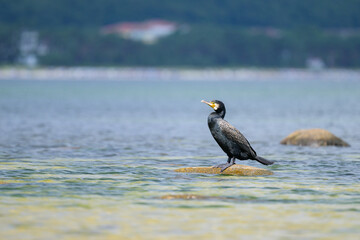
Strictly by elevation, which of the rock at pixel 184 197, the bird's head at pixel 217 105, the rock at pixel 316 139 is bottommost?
the rock at pixel 184 197

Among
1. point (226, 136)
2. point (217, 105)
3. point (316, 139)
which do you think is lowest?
point (316, 139)

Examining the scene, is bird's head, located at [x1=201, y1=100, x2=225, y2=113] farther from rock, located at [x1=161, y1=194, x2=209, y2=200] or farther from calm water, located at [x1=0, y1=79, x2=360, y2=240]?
rock, located at [x1=161, y1=194, x2=209, y2=200]

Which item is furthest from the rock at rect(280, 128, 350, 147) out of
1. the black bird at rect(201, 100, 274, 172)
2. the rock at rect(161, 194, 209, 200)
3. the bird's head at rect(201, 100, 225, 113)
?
the rock at rect(161, 194, 209, 200)

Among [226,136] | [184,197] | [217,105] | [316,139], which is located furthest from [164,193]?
[316,139]

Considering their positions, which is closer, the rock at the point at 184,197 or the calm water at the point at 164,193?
the calm water at the point at 164,193

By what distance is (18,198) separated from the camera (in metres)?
17.5

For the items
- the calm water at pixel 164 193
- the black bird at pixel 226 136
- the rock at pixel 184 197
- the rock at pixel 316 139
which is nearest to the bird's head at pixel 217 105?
the black bird at pixel 226 136

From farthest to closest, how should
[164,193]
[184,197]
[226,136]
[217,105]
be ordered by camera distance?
[217,105] → [226,136] → [164,193] → [184,197]

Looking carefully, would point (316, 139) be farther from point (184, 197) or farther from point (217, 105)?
point (184, 197)

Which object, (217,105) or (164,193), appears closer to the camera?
(164,193)

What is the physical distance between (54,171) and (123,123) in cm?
2759

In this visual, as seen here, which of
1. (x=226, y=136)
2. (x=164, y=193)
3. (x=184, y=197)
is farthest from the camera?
(x=226, y=136)

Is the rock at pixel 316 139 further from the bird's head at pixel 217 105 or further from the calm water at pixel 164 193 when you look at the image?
the bird's head at pixel 217 105

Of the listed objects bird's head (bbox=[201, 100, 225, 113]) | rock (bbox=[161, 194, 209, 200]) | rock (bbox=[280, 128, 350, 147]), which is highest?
bird's head (bbox=[201, 100, 225, 113])
